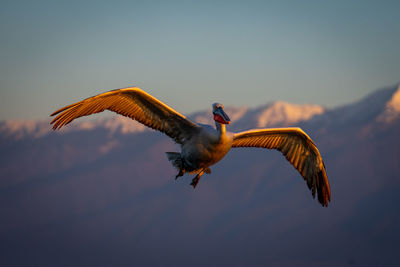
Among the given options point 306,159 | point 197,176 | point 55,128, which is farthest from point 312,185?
point 55,128

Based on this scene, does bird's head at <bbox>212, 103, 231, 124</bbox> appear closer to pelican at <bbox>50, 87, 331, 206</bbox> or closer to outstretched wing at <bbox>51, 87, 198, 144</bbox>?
pelican at <bbox>50, 87, 331, 206</bbox>

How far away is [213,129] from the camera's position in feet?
41.1

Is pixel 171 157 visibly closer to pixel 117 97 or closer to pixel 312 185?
pixel 117 97

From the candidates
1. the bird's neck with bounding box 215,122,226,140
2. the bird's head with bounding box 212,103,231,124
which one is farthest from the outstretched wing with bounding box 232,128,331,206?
the bird's head with bounding box 212,103,231,124

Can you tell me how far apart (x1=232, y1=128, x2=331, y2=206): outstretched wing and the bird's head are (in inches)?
97.6

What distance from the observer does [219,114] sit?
11953 mm

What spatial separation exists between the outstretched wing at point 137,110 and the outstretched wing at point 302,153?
7.55 ft

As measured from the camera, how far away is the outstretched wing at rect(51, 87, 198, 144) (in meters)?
12.1

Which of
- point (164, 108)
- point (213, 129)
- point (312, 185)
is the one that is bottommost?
point (312, 185)

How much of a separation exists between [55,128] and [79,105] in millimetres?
894

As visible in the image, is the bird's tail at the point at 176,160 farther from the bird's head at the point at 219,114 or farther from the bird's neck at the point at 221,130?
the bird's head at the point at 219,114

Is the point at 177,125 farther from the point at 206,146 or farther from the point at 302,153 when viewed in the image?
the point at 302,153

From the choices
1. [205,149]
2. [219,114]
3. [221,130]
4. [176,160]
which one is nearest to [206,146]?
[205,149]

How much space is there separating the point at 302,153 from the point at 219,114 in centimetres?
417
